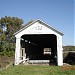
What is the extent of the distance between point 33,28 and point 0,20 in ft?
133

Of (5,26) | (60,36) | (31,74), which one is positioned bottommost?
(31,74)

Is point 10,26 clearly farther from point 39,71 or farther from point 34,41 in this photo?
point 39,71

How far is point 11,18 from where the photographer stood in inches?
2370

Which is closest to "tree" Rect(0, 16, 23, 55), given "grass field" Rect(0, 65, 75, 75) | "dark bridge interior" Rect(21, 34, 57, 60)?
"dark bridge interior" Rect(21, 34, 57, 60)

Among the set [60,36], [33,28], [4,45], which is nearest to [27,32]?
[33,28]

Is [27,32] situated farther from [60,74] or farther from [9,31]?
[9,31]

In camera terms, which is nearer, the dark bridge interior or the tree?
the dark bridge interior

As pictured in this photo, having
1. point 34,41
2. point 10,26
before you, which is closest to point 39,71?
point 34,41

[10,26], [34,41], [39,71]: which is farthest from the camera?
[10,26]

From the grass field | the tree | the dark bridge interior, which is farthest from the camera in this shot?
the tree

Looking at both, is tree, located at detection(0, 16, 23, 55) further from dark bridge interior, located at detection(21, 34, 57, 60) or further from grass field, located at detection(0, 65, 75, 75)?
grass field, located at detection(0, 65, 75, 75)

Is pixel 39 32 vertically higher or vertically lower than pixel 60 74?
higher

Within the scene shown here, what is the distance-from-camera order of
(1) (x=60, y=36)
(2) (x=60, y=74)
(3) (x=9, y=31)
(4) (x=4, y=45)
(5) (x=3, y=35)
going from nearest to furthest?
(2) (x=60, y=74)
(1) (x=60, y=36)
(4) (x=4, y=45)
(5) (x=3, y=35)
(3) (x=9, y=31)

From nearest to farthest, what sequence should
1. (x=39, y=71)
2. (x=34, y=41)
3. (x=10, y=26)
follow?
(x=39, y=71) < (x=34, y=41) < (x=10, y=26)
